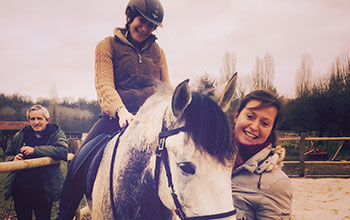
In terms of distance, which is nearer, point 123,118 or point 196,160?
point 196,160

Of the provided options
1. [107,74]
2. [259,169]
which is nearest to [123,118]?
[107,74]

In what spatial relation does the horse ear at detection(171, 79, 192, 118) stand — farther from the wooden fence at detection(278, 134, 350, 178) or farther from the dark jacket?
the wooden fence at detection(278, 134, 350, 178)

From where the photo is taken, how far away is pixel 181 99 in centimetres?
118

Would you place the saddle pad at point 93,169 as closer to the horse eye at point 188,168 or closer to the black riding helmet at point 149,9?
the horse eye at point 188,168

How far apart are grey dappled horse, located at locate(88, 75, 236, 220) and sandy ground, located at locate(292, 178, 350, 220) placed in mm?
4166

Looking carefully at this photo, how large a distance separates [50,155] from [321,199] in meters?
6.01

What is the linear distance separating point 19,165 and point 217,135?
225cm

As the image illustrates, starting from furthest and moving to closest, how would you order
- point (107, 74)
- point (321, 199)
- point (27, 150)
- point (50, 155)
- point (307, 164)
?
point (307, 164) → point (321, 199) → point (50, 155) → point (27, 150) → point (107, 74)

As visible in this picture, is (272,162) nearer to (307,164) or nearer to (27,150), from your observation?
(27,150)

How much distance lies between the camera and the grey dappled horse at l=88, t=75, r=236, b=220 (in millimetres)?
1081

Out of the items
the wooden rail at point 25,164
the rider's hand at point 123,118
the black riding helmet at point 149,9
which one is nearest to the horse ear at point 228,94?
the rider's hand at point 123,118

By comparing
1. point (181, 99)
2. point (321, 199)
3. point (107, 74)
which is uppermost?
point (107, 74)

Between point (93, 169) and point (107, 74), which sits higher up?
point (107, 74)

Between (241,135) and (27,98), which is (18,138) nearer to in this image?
(241,135)
